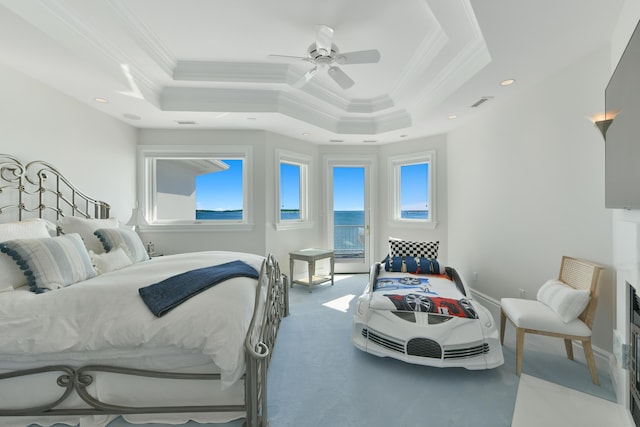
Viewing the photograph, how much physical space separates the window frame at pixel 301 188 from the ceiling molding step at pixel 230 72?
5.11 feet

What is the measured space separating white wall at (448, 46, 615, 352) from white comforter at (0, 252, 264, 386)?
292 cm

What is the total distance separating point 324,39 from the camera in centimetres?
234

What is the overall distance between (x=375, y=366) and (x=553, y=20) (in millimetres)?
2801

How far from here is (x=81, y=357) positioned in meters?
1.64

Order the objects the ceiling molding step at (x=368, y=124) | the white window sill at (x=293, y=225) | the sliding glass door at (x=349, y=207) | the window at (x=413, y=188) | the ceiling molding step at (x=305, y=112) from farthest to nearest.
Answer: the sliding glass door at (x=349, y=207) → the window at (x=413, y=188) → the white window sill at (x=293, y=225) → the ceiling molding step at (x=368, y=124) → the ceiling molding step at (x=305, y=112)

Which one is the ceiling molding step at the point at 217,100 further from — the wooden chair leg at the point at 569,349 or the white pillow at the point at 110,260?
the wooden chair leg at the point at 569,349

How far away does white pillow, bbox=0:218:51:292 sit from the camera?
1835 mm

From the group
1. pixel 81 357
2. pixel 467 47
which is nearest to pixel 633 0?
pixel 467 47

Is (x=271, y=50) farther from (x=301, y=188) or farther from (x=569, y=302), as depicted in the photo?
(x=569, y=302)

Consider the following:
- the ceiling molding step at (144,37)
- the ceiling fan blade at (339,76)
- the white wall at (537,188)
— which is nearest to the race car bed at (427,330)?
the white wall at (537,188)

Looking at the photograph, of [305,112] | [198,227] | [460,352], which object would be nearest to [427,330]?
[460,352]

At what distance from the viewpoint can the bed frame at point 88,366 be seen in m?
1.62

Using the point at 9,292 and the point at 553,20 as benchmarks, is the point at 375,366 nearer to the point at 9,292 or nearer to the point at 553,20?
the point at 9,292

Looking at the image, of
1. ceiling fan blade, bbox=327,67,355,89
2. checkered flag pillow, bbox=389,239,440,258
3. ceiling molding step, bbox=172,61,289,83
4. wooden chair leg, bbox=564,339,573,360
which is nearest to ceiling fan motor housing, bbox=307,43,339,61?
ceiling fan blade, bbox=327,67,355,89
